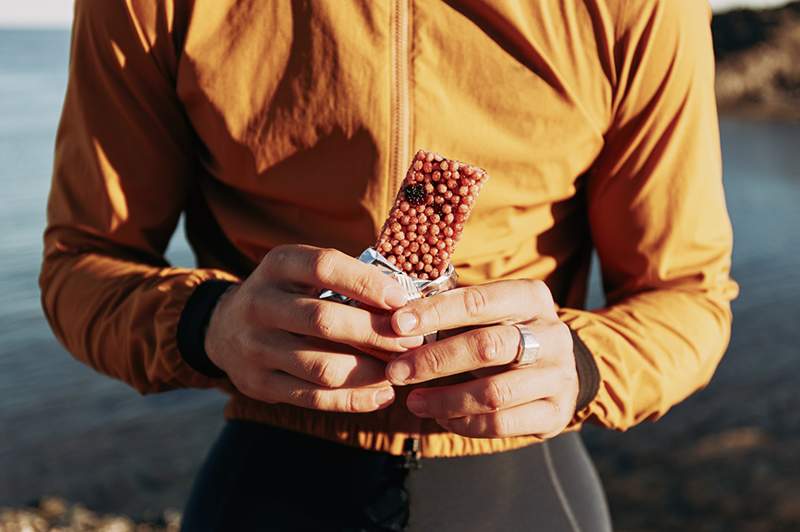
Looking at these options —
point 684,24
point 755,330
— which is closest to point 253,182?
point 684,24

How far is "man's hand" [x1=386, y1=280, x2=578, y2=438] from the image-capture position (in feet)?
5.01

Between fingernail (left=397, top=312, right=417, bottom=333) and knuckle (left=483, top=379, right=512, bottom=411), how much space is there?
0.70 feet

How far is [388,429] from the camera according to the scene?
2027 mm

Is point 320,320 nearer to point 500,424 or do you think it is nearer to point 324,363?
point 324,363

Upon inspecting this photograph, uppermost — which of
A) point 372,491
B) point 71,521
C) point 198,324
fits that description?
point 198,324

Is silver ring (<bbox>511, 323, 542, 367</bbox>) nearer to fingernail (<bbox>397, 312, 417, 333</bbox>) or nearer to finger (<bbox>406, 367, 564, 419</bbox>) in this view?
finger (<bbox>406, 367, 564, 419</bbox>)

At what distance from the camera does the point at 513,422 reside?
164 centimetres

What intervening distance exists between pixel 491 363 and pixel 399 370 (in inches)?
6.8

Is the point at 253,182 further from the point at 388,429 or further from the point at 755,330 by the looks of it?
the point at 755,330

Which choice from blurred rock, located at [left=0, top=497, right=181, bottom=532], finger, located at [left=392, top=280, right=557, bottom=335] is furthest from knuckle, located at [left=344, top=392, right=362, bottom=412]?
blurred rock, located at [left=0, top=497, right=181, bottom=532]

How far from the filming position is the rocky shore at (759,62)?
25.1m

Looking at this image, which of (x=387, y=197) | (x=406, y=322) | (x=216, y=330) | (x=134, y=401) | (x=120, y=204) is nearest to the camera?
(x=406, y=322)

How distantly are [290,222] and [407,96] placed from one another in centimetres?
44

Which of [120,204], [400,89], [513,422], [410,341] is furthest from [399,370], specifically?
[120,204]
